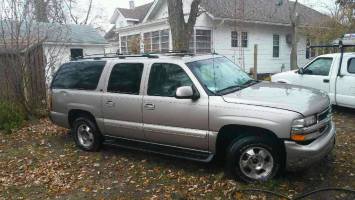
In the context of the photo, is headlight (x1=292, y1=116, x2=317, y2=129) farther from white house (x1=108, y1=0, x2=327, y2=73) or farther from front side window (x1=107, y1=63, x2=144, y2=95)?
white house (x1=108, y1=0, x2=327, y2=73)

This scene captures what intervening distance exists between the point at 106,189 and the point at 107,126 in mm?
1555

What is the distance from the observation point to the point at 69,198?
5.20m

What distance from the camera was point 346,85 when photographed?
8922 millimetres

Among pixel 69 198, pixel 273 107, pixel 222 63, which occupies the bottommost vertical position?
pixel 69 198

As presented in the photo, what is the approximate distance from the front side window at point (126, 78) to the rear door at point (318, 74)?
5617 mm

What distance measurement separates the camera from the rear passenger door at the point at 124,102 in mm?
6168

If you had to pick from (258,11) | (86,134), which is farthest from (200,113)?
(258,11)

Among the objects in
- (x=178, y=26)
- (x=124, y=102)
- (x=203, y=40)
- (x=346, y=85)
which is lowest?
(x=124, y=102)

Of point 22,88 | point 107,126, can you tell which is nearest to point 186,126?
point 107,126

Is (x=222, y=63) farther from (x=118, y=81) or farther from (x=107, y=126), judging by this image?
(x=107, y=126)

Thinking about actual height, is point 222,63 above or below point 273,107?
above

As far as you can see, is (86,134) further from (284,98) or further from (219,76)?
(284,98)

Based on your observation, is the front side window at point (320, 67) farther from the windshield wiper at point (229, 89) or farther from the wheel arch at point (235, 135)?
the wheel arch at point (235, 135)

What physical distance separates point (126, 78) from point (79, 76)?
1397mm
